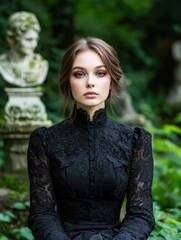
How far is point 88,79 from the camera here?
2.61 meters

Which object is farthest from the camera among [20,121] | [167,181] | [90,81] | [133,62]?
[133,62]

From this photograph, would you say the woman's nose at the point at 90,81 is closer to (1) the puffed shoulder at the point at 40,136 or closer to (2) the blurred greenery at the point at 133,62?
(1) the puffed shoulder at the point at 40,136

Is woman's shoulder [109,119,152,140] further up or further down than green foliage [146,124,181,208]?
further up

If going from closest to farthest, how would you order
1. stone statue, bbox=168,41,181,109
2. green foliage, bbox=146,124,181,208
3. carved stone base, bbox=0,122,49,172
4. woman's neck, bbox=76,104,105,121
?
woman's neck, bbox=76,104,105,121
green foliage, bbox=146,124,181,208
carved stone base, bbox=0,122,49,172
stone statue, bbox=168,41,181,109

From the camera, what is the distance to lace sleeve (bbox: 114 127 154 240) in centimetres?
263

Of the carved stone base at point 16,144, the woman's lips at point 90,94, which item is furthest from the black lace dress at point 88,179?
the carved stone base at point 16,144

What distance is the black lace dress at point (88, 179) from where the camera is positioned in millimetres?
2633

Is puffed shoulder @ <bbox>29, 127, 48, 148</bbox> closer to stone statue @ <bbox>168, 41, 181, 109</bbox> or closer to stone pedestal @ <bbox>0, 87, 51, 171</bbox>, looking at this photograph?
stone pedestal @ <bbox>0, 87, 51, 171</bbox>

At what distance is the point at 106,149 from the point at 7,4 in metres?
5.19

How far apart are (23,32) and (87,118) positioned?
226 centimetres

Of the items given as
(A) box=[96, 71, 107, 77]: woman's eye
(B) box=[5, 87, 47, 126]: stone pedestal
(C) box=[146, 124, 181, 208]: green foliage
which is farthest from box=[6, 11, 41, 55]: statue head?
(A) box=[96, 71, 107, 77]: woman's eye

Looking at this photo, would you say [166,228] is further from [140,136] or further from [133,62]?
[133,62]

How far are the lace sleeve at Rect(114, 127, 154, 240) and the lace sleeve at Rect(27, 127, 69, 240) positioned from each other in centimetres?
34

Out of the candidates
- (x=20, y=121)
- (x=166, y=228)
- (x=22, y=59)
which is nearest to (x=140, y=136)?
(x=166, y=228)
